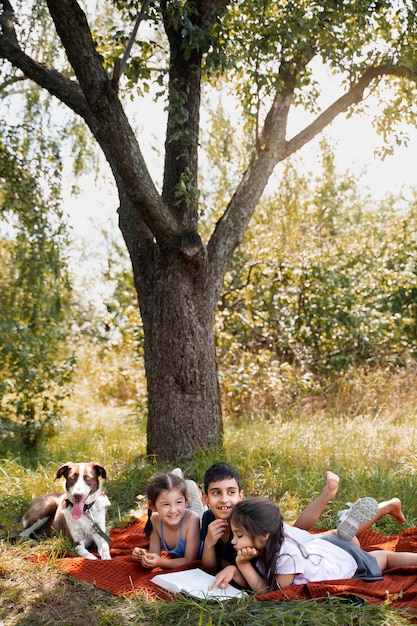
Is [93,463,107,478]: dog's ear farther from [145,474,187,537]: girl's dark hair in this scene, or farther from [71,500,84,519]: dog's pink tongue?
[145,474,187,537]: girl's dark hair

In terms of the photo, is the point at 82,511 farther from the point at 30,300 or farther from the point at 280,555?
the point at 30,300

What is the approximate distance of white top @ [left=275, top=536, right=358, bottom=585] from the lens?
12.6ft

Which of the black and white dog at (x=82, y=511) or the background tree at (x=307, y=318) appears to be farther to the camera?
the background tree at (x=307, y=318)

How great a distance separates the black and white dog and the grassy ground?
139 mm

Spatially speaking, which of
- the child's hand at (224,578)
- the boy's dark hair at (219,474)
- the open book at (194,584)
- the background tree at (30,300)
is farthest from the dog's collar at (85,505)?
the background tree at (30,300)

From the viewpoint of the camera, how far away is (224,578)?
12.7 feet

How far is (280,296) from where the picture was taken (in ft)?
34.2

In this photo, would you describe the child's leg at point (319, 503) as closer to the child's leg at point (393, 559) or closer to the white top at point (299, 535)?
the white top at point (299, 535)

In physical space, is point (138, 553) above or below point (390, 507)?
below

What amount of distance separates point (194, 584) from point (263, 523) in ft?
2.08

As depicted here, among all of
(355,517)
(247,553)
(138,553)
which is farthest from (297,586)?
(138,553)

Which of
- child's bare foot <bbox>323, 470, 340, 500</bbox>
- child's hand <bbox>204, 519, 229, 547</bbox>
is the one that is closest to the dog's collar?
child's hand <bbox>204, 519, 229, 547</bbox>

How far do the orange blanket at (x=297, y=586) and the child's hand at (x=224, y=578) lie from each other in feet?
0.67

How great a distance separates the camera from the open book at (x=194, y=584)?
3.81 m
